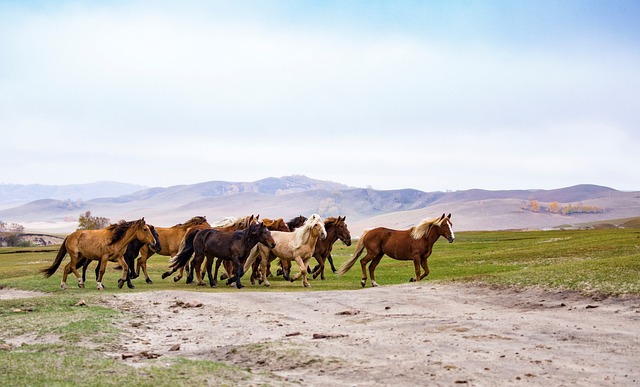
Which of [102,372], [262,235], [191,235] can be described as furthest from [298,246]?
[102,372]

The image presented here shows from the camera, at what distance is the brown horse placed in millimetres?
25969

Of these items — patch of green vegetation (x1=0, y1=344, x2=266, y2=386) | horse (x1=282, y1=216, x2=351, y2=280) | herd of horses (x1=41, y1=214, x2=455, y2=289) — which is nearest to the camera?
patch of green vegetation (x1=0, y1=344, x2=266, y2=386)

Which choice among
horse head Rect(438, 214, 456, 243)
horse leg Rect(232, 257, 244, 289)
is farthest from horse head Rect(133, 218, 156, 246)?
horse head Rect(438, 214, 456, 243)

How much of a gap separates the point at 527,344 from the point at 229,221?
2073 cm

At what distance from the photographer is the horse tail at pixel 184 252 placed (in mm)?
27766

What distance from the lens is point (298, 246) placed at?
87.8 ft

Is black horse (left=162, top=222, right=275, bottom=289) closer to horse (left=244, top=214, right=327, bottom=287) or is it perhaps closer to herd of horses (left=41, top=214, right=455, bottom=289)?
herd of horses (left=41, top=214, right=455, bottom=289)

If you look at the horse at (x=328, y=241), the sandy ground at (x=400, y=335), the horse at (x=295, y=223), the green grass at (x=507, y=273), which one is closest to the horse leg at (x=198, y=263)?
the green grass at (x=507, y=273)

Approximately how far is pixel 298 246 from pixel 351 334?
12.8 meters

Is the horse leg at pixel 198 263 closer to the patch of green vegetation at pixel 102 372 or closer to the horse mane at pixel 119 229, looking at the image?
the horse mane at pixel 119 229

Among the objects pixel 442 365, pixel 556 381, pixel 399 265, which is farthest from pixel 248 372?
pixel 399 265

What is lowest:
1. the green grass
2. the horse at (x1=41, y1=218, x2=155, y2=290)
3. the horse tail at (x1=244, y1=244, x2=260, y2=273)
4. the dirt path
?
the dirt path

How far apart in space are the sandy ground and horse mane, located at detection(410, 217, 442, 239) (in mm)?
4396

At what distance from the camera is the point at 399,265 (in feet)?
125
